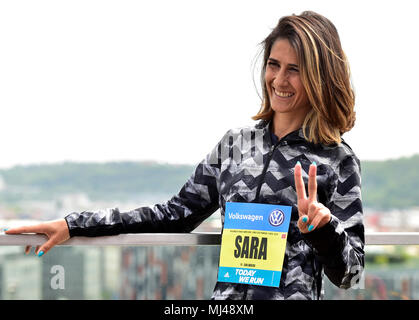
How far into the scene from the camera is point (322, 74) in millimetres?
1555

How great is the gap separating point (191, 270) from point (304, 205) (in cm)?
60

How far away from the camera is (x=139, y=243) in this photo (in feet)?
5.58

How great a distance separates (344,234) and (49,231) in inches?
31.9

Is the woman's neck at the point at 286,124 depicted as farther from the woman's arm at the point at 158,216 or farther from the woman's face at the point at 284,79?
the woman's arm at the point at 158,216

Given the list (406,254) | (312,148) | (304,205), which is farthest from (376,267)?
(304,205)

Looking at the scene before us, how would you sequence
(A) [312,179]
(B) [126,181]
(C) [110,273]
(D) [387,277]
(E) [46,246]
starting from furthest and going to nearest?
1. (B) [126,181]
2. (D) [387,277]
3. (C) [110,273]
4. (E) [46,246]
5. (A) [312,179]

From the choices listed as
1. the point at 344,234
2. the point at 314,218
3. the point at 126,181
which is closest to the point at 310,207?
the point at 314,218

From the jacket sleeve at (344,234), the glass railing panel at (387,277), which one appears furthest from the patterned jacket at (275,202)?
the glass railing panel at (387,277)

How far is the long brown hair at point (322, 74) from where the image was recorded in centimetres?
153

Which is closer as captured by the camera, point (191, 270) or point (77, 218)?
point (77, 218)

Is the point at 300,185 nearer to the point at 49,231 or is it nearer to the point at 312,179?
the point at 312,179

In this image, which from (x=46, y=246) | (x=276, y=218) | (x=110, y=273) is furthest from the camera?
(x=110, y=273)

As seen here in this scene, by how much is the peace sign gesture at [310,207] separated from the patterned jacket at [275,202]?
3 cm
